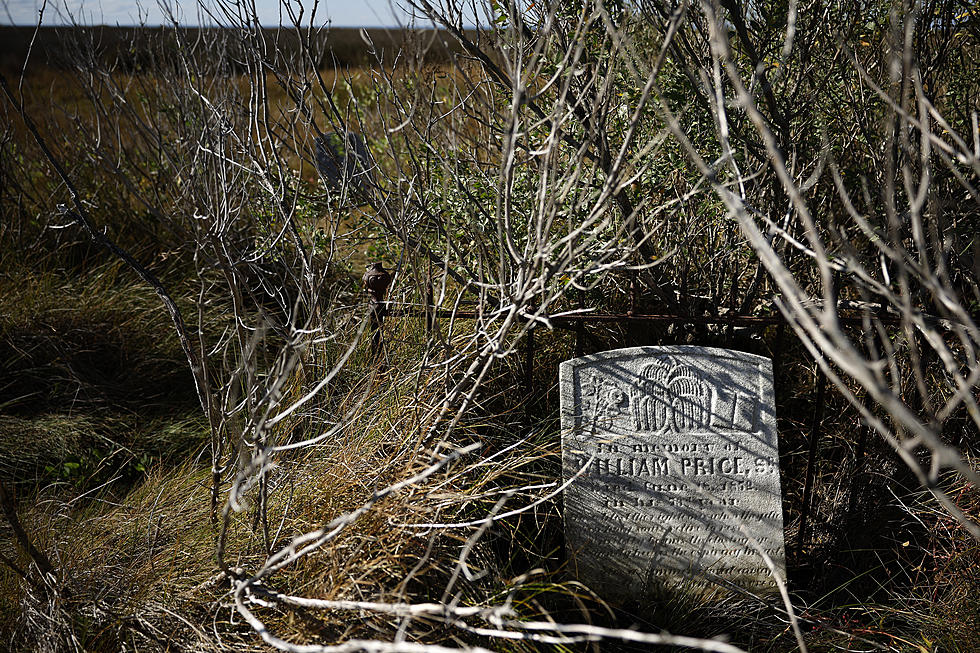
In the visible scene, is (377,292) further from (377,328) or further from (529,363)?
(529,363)

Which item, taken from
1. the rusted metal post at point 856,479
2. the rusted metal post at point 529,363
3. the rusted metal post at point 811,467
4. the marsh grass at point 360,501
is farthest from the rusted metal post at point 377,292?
the rusted metal post at point 856,479

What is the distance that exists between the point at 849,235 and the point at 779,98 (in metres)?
0.77

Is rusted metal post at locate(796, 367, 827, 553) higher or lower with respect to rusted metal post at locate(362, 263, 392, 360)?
lower

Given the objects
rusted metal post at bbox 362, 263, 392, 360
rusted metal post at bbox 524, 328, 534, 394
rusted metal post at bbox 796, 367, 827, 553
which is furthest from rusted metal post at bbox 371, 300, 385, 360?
rusted metal post at bbox 796, 367, 827, 553

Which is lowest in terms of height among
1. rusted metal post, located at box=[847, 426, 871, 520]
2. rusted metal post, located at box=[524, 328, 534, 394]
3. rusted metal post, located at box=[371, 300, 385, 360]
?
rusted metal post, located at box=[847, 426, 871, 520]

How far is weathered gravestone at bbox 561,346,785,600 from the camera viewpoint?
2.79 metres

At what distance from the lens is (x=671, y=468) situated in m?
2.80

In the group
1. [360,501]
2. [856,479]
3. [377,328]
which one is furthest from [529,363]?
[856,479]

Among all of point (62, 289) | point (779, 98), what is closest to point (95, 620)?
point (62, 289)

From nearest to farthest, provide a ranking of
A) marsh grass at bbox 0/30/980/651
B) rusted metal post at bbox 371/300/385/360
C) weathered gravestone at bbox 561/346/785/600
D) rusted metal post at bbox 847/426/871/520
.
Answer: marsh grass at bbox 0/30/980/651
weathered gravestone at bbox 561/346/785/600
rusted metal post at bbox 371/300/385/360
rusted metal post at bbox 847/426/871/520

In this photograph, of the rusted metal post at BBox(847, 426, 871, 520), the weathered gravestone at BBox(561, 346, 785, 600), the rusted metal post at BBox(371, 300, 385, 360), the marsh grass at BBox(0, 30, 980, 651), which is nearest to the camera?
the marsh grass at BBox(0, 30, 980, 651)

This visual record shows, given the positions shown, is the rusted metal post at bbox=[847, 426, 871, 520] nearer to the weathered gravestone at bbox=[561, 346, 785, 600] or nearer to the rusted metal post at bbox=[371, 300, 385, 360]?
the weathered gravestone at bbox=[561, 346, 785, 600]

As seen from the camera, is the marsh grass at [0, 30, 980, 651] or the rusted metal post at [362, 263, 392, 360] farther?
the rusted metal post at [362, 263, 392, 360]

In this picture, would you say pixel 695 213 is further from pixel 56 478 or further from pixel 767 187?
pixel 56 478
